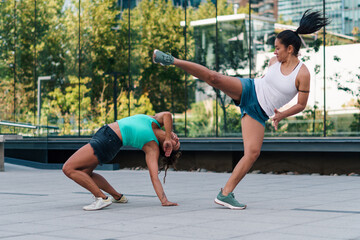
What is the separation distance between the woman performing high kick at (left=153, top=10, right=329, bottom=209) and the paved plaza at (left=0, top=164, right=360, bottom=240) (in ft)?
2.48


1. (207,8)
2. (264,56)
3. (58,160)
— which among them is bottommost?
(58,160)

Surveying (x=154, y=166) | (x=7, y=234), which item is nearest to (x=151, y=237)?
(x=7, y=234)

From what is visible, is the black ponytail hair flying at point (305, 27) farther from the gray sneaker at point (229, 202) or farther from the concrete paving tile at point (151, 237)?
the concrete paving tile at point (151, 237)

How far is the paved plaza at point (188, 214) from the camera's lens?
18.4ft

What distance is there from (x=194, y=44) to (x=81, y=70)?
16.7 feet

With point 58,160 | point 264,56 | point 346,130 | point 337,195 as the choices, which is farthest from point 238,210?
point 58,160

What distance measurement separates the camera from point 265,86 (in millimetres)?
7238

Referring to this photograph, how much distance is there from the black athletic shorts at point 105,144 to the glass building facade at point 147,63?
8.48 m

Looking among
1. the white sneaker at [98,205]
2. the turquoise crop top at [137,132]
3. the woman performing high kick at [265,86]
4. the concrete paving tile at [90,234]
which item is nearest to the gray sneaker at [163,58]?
the woman performing high kick at [265,86]

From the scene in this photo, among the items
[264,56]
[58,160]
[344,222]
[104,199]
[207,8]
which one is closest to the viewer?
[344,222]

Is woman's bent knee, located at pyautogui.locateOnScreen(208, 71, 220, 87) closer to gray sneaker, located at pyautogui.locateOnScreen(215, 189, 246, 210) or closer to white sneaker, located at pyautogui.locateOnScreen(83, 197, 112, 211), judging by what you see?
gray sneaker, located at pyautogui.locateOnScreen(215, 189, 246, 210)

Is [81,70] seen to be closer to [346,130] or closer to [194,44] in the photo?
[194,44]

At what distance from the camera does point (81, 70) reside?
21344 millimetres

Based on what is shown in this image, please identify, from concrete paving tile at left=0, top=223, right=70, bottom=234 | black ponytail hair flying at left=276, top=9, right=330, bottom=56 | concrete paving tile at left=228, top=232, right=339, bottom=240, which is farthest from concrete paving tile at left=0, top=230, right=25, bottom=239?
black ponytail hair flying at left=276, top=9, right=330, bottom=56
